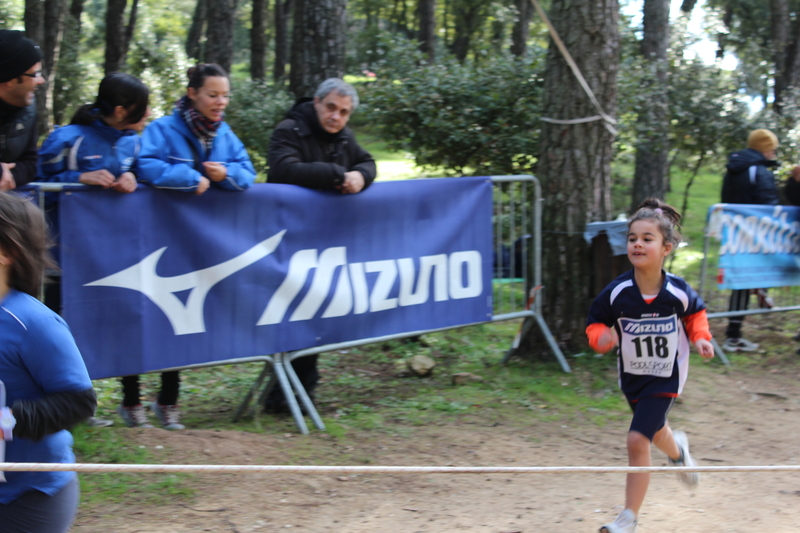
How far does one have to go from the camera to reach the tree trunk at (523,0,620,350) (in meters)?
6.53

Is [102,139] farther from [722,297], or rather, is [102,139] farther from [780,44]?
[780,44]

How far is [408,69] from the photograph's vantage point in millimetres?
9242

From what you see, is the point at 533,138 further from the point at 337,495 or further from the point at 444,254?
the point at 337,495

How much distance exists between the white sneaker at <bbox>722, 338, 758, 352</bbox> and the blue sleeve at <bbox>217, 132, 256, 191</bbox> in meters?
5.43

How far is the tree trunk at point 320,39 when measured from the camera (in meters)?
7.99

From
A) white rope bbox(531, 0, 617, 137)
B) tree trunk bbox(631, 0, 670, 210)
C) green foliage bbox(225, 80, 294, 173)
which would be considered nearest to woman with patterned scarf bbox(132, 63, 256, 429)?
white rope bbox(531, 0, 617, 137)

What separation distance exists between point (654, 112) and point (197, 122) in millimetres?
7552

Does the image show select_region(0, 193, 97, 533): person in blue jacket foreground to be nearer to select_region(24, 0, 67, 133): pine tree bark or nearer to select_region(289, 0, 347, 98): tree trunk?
select_region(289, 0, 347, 98): tree trunk

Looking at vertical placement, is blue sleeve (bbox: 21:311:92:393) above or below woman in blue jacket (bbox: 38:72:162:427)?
below

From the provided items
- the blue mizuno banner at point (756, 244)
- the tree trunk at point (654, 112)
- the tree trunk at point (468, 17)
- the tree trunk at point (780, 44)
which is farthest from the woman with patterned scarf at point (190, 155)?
the tree trunk at point (468, 17)

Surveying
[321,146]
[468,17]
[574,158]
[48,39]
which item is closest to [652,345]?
[321,146]

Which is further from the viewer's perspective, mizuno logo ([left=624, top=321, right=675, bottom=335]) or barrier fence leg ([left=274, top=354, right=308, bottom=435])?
barrier fence leg ([left=274, top=354, right=308, bottom=435])

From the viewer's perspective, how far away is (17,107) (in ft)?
13.4

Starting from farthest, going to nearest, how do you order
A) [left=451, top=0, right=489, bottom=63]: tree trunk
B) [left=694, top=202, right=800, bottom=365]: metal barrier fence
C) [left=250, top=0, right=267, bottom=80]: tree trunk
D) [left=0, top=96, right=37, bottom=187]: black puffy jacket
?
[left=451, top=0, right=489, bottom=63]: tree trunk < [left=250, top=0, right=267, bottom=80]: tree trunk < [left=694, top=202, right=800, bottom=365]: metal barrier fence < [left=0, top=96, right=37, bottom=187]: black puffy jacket
